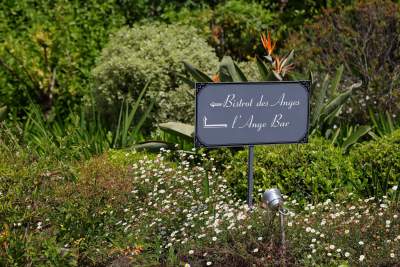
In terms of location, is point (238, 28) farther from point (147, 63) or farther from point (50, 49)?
point (50, 49)

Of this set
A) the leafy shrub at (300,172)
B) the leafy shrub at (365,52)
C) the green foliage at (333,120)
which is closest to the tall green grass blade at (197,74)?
the green foliage at (333,120)

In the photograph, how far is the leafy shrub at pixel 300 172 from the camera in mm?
5758

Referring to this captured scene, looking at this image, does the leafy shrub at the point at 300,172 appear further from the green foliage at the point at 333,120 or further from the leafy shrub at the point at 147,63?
the leafy shrub at the point at 147,63

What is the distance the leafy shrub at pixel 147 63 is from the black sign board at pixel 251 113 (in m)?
2.51

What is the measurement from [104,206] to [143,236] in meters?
0.39

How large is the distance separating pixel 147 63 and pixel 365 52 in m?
2.03

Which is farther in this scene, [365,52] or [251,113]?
[365,52]

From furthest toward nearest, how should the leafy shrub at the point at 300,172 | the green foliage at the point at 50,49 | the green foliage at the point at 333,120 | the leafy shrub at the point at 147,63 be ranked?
the green foliage at the point at 50,49 < the leafy shrub at the point at 147,63 < the green foliage at the point at 333,120 < the leafy shrub at the point at 300,172

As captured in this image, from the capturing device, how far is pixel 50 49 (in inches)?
346

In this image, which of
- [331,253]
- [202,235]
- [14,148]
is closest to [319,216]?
[331,253]

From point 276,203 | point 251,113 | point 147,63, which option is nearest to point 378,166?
point 251,113

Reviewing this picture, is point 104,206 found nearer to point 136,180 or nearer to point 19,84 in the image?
point 136,180

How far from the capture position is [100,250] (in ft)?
16.1

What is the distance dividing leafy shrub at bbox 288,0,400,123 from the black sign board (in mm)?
2311
